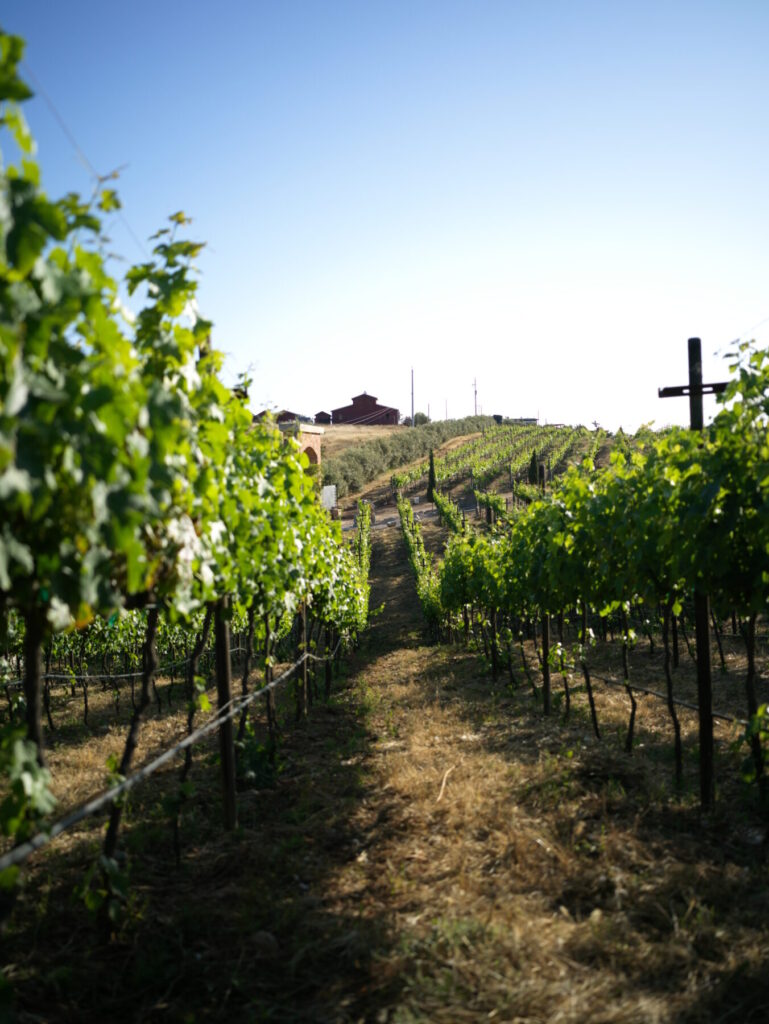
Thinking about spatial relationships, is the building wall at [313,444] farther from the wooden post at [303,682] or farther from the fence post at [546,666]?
the fence post at [546,666]

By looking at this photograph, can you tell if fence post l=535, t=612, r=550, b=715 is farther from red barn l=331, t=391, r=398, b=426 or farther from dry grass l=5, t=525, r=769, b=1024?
red barn l=331, t=391, r=398, b=426

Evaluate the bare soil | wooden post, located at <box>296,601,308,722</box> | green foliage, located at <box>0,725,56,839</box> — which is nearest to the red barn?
the bare soil

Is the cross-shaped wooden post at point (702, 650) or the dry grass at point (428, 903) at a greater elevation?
the cross-shaped wooden post at point (702, 650)

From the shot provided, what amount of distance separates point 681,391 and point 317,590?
4976 mm

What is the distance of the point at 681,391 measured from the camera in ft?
18.2

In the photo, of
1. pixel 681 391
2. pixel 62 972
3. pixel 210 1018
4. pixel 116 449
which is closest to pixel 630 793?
pixel 681 391

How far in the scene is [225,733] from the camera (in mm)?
4668

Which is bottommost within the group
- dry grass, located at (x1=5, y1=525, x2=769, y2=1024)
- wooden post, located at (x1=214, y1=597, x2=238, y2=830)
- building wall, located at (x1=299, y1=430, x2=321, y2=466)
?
dry grass, located at (x1=5, y1=525, x2=769, y2=1024)

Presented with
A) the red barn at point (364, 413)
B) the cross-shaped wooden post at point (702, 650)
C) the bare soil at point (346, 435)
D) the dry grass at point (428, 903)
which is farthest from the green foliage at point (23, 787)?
the red barn at point (364, 413)

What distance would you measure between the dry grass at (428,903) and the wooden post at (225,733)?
21 cm

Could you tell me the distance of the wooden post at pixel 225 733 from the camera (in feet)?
15.3

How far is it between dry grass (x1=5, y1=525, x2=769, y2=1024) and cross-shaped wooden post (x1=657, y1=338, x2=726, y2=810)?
278mm

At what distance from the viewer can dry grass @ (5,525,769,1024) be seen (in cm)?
291

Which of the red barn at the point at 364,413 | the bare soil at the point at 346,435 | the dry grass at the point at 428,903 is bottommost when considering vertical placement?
the dry grass at the point at 428,903
